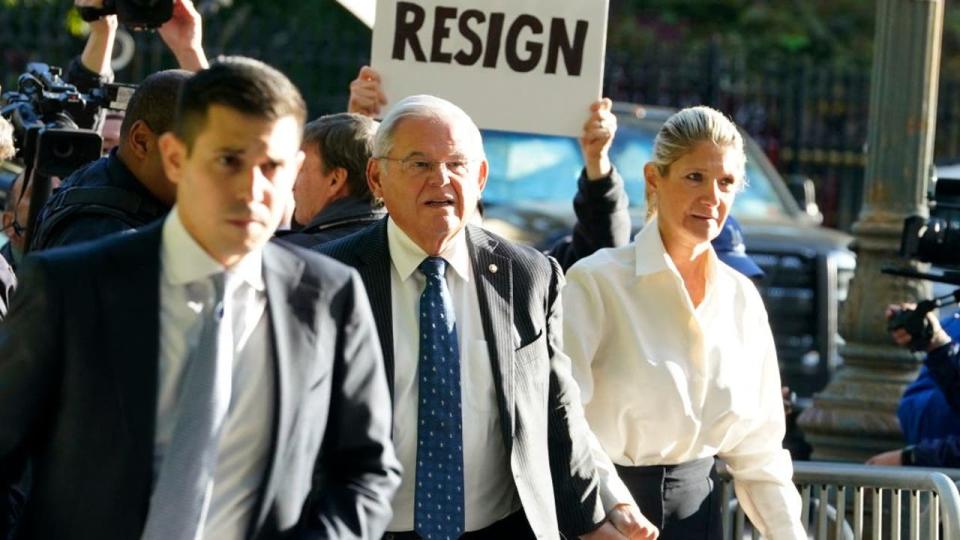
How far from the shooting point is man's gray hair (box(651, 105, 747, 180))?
559 cm

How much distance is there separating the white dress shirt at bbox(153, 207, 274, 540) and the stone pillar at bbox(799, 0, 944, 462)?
5.64m

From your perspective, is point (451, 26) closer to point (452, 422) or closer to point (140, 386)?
point (452, 422)

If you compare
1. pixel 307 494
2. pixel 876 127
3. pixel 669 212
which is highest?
pixel 876 127

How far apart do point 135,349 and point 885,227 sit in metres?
5.88

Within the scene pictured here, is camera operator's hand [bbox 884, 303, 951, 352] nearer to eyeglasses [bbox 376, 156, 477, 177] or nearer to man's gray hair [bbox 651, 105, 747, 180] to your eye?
man's gray hair [bbox 651, 105, 747, 180]

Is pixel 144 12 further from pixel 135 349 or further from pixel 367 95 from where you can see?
pixel 135 349

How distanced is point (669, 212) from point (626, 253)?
0.16 meters

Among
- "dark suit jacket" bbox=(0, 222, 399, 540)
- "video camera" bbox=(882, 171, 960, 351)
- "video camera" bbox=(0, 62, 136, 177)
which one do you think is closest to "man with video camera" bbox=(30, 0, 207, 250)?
"video camera" bbox=(0, 62, 136, 177)

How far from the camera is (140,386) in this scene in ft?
11.4

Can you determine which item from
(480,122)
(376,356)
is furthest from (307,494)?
(480,122)

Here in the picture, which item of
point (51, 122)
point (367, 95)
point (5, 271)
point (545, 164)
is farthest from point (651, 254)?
point (545, 164)

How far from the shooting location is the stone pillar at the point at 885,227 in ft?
29.1

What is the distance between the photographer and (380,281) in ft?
15.4

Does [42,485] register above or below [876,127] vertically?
below
